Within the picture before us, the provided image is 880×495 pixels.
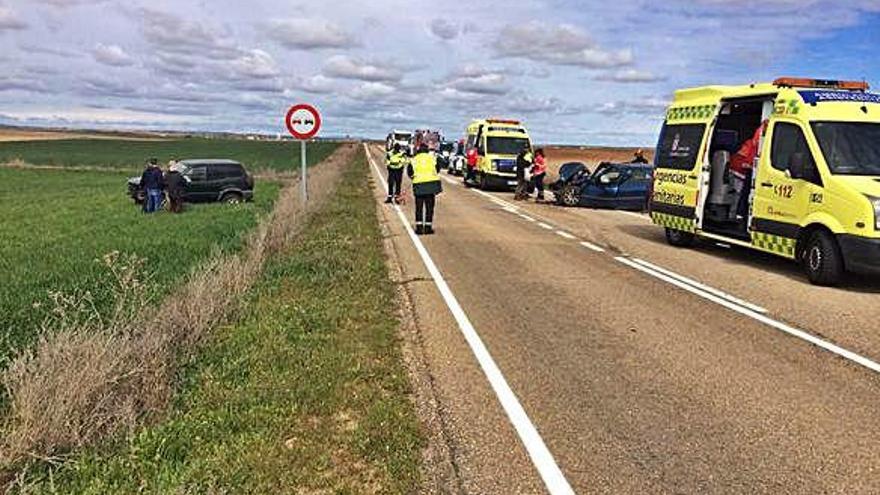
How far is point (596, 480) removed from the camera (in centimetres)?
421

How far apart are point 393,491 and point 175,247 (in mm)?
11550

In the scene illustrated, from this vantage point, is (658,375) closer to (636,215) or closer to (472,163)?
(636,215)

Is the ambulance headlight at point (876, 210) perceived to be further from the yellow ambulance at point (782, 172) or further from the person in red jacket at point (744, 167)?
the person in red jacket at point (744, 167)

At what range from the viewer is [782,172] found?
36.7 feet

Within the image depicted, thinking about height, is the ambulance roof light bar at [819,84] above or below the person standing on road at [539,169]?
above

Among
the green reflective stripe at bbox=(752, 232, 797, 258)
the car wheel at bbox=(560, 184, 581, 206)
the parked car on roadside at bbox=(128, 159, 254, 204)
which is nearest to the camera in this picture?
the green reflective stripe at bbox=(752, 232, 797, 258)

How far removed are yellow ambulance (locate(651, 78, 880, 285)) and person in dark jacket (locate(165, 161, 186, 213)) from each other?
1389cm

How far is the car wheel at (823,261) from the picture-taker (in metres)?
10.0

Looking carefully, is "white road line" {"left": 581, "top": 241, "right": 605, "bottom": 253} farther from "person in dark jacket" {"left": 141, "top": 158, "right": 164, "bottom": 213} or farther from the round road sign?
"person in dark jacket" {"left": 141, "top": 158, "right": 164, "bottom": 213}

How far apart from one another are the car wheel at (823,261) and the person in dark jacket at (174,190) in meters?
17.2

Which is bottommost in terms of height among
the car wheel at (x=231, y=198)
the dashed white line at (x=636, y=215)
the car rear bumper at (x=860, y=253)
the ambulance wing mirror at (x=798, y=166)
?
the car wheel at (x=231, y=198)

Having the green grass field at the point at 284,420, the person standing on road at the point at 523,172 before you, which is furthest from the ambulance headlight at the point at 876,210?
the person standing on road at the point at 523,172

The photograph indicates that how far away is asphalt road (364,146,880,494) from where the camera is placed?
438 cm

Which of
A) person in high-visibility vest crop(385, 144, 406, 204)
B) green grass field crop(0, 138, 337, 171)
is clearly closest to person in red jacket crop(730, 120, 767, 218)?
person in high-visibility vest crop(385, 144, 406, 204)
